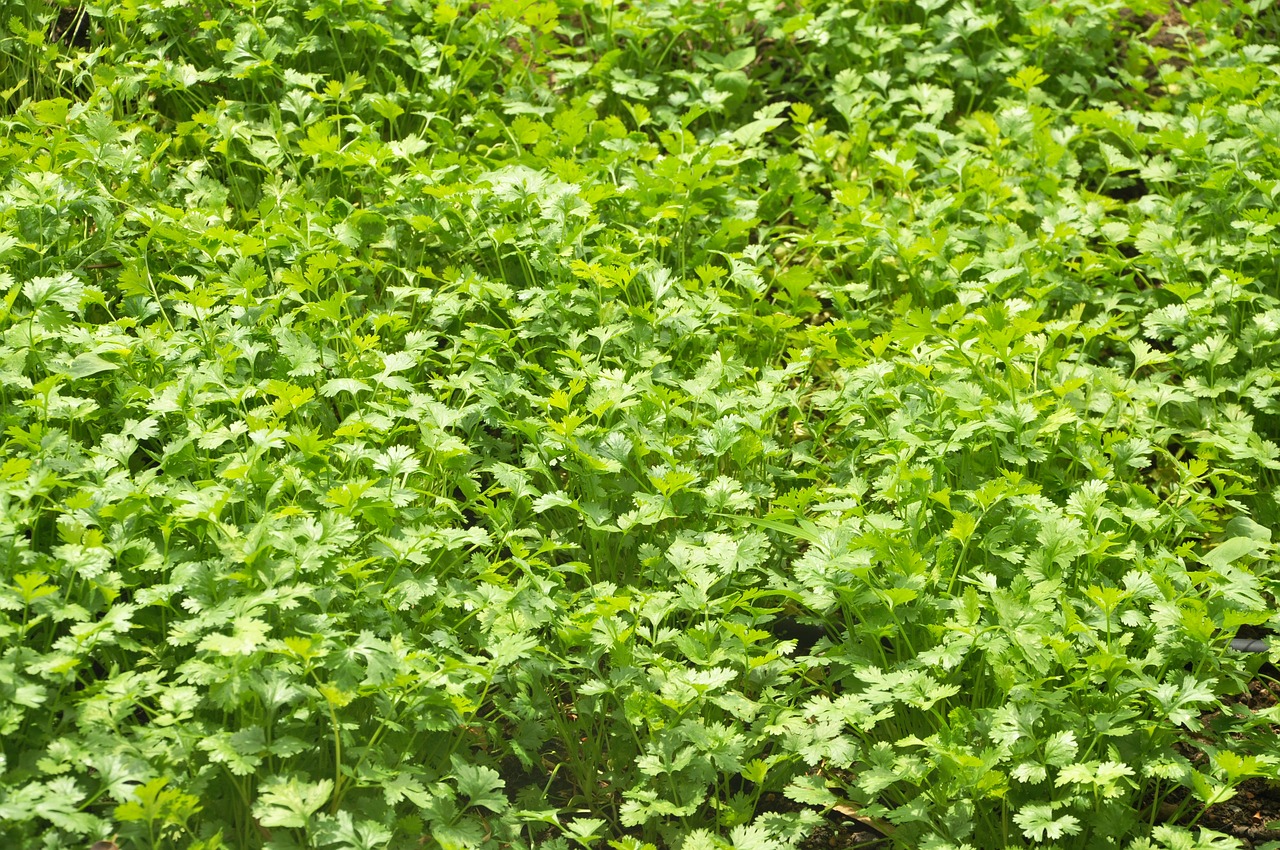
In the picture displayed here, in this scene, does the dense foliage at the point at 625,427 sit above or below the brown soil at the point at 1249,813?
above

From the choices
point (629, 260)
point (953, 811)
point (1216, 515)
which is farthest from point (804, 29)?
point (953, 811)

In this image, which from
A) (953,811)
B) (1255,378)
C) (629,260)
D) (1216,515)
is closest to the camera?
(953,811)

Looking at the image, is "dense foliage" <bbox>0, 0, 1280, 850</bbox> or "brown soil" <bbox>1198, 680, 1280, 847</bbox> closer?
"dense foliage" <bbox>0, 0, 1280, 850</bbox>

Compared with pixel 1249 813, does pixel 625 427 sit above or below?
above

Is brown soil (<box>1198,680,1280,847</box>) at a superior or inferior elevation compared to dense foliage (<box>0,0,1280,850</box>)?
inferior

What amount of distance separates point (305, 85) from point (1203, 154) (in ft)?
9.27

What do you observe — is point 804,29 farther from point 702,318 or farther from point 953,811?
point 953,811

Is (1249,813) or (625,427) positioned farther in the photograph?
(625,427)

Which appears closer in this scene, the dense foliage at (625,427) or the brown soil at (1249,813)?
the dense foliage at (625,427)

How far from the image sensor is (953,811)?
7.06ft

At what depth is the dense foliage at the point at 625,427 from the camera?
2.14m

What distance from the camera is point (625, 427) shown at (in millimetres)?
2746

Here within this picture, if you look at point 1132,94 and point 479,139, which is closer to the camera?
point 479,139

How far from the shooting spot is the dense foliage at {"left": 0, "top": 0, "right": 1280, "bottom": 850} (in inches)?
84.3
